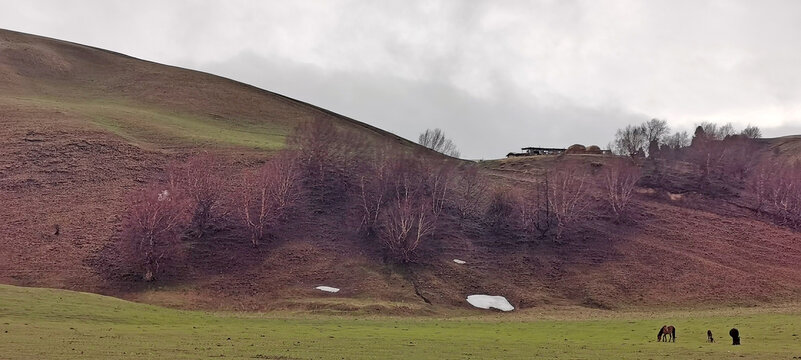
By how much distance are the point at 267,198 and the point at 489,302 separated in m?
30.1

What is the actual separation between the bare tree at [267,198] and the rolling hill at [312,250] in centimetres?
271

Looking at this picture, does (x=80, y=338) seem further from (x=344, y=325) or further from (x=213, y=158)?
(x=213, y=158)

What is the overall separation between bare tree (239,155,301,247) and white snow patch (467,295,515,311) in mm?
25699

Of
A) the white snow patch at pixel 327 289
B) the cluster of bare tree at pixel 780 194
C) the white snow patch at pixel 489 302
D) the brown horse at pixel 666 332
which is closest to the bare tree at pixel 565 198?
the white snow patch at pixel 489 302

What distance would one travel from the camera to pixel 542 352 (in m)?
31.0

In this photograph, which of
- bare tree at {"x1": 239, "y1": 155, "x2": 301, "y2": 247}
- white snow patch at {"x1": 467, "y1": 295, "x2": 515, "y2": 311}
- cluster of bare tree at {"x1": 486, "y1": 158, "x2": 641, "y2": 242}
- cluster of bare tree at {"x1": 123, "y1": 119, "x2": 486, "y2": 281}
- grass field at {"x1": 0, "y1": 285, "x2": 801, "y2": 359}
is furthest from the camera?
cluster of bare tree at {"x1": 486, "y1": 158, "x2": 641, "y2": 242}

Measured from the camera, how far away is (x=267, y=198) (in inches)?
3004

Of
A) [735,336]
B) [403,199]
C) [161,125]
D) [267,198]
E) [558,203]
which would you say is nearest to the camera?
[735,336]

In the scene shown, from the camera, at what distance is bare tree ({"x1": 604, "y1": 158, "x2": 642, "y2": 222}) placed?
304ft

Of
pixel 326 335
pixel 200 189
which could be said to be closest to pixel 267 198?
pixel 200 189

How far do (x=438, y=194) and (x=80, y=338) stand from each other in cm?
6002

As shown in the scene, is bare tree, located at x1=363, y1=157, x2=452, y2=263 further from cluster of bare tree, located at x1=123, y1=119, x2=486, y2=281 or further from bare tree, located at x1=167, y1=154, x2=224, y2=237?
bare tree, located at x1=167, y1=154, x2=224, y2=237

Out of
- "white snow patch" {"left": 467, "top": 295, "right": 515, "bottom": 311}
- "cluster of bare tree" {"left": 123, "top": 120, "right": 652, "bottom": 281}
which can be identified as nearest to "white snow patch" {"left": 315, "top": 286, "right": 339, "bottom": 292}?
"cluster of bare tree" {"left": 123, "top": 120, "right": 652, "bottom": 281}

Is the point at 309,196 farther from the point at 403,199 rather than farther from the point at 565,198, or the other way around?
the point at 565,198
